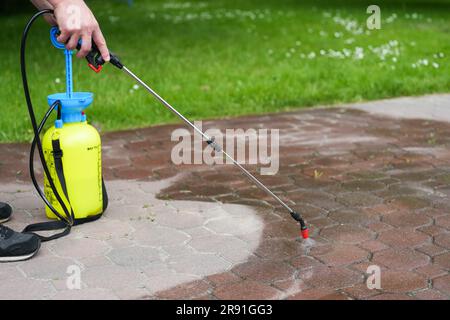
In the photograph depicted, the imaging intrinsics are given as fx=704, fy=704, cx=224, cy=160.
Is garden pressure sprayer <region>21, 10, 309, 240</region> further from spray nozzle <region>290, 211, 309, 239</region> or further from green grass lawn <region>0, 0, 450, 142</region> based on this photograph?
green grass lawn <region>0, 0, 450, 142</region>

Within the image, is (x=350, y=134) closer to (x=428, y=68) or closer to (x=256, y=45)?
(x=428, y=68)

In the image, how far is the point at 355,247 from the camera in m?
3.89

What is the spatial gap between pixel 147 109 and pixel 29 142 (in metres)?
1.41

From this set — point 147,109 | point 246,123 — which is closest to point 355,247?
point 246,123

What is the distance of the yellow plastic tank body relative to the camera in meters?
4.09

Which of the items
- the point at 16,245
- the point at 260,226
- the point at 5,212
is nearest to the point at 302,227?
the point at 260,226

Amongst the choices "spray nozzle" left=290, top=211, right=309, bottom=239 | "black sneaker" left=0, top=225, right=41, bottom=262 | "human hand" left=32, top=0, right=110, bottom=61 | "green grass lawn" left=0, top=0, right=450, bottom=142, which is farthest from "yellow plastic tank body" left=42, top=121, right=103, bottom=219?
"green grass lawn" left=0, top=0, right=450, bottom=142

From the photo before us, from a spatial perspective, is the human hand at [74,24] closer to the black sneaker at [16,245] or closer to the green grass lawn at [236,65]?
the black sneaker at [16,245]

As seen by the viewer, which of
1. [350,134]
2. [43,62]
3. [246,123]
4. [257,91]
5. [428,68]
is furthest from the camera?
[43,62]

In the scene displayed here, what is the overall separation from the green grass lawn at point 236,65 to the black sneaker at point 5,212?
6.97 ft

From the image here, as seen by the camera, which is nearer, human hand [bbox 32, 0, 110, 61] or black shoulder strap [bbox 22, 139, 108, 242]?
human hand [bbox 32, 0, 110, 61]

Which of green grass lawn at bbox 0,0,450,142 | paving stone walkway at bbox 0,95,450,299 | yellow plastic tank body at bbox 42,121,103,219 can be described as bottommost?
paving stone walkway at bbox 0,95,450,299

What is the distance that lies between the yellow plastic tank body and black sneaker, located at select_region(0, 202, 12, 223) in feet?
0.89

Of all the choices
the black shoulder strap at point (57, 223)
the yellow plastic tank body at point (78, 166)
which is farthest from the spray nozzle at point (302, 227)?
the black shoulder strap at point (57, 223)
